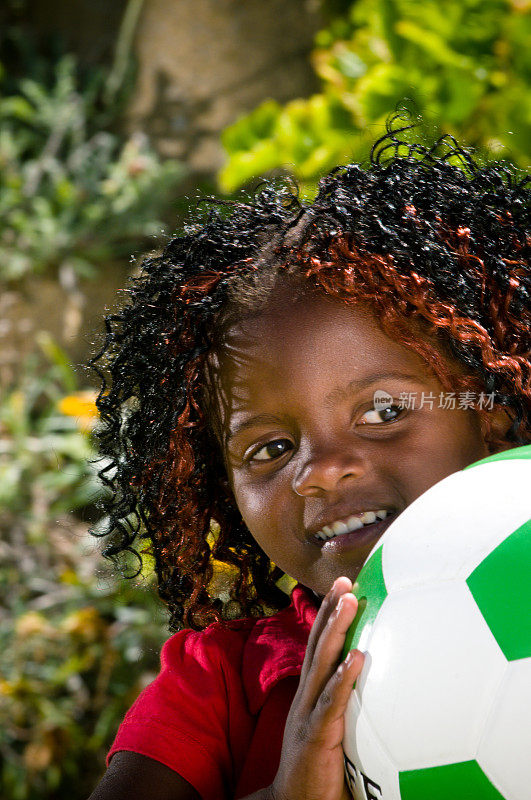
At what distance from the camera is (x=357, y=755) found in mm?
1013

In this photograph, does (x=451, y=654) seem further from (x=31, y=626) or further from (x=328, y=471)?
(x=31, y=626)

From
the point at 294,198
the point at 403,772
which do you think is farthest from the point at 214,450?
the point at 403,772

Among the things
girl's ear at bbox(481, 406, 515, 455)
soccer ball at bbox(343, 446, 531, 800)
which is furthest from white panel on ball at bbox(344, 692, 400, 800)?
girl's ear at bbox(481, 406, 515, 455)

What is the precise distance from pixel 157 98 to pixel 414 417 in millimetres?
3361

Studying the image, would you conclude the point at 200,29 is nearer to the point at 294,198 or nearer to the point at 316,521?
the point at 294,198

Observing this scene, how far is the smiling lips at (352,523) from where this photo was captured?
1.34m

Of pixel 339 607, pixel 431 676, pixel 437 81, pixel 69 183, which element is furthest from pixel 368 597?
pixel 69 183

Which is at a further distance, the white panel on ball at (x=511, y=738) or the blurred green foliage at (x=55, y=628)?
the blurred green foliage at (x=55, y=628)

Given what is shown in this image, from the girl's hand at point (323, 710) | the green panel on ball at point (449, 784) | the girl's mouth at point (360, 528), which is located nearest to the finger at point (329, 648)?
the girl's hand at point (323, 710)

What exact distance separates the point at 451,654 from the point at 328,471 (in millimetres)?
438

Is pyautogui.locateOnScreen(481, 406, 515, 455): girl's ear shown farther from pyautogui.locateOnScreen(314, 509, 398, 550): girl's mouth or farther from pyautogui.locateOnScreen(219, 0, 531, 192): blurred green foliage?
pyautogui.locateOnScreen(219, 0, 531, 192): blurred green foliage

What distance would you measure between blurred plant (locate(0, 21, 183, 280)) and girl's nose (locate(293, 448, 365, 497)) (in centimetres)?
282

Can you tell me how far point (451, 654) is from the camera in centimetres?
92

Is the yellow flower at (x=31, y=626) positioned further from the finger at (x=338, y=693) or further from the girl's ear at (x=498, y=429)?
the finger at (x=338, y=693)
